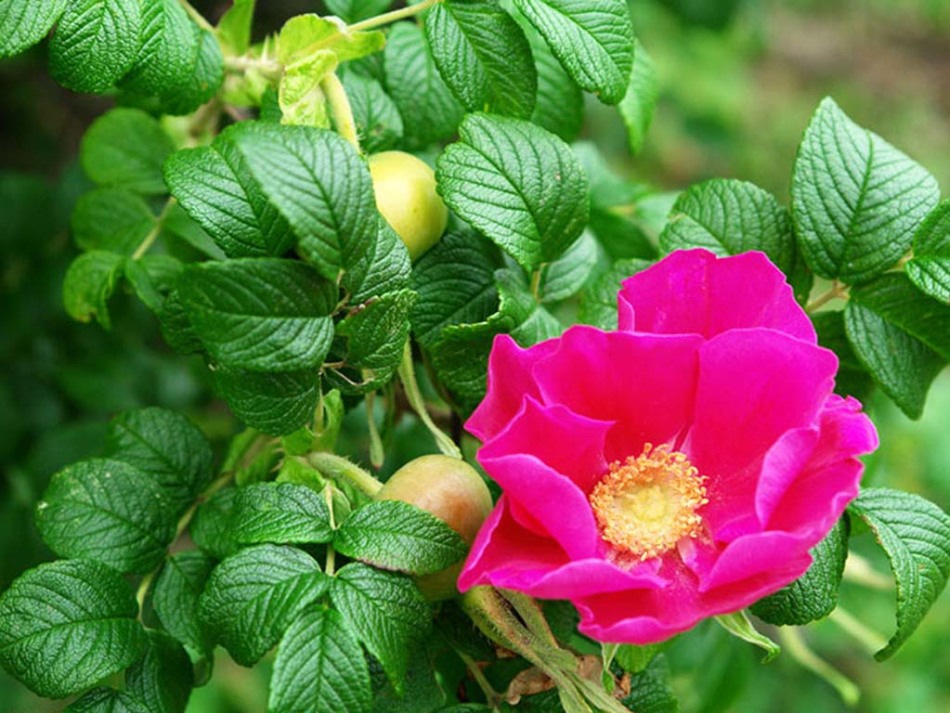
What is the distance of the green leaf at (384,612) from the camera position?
90cm

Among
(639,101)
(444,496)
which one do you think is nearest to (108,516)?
(444,496)

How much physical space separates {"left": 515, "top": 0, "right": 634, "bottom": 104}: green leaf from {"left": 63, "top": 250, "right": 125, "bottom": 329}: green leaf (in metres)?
0.51

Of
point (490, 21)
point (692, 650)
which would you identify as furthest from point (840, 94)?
point (490, 21)

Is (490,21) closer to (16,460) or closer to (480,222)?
(480,222)

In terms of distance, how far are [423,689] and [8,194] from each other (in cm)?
102

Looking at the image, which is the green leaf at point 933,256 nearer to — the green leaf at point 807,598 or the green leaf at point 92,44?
the green leaf at point 807,598

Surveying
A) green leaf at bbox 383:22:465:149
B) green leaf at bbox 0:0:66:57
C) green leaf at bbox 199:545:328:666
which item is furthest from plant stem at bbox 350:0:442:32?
green leaf at bbox 199:545:328:666

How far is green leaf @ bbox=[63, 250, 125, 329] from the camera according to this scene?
4.12 ft

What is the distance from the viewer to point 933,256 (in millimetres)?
1093

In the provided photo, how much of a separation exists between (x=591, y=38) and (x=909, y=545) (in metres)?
0.51

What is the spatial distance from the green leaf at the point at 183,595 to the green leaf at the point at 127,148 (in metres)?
0.49

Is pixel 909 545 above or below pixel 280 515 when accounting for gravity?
below

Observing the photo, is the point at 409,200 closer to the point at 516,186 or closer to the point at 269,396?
the point at 516,186

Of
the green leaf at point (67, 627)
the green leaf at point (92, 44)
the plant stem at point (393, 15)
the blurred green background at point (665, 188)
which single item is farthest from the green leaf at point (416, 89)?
the green leaf at point (67, 627)
